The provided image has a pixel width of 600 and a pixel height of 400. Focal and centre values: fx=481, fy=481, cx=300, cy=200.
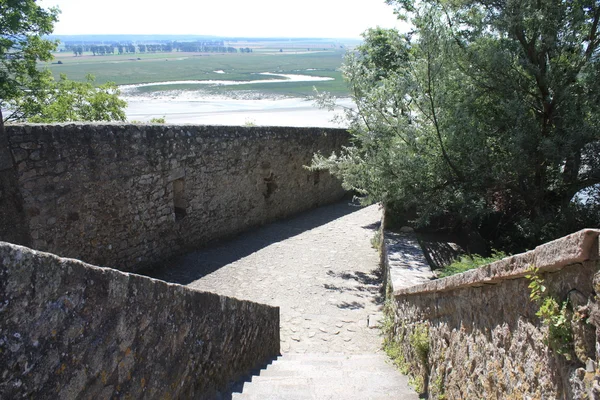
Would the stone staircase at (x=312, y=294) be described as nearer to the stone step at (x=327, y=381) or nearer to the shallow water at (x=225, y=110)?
the stone step at (x=327, y=381)

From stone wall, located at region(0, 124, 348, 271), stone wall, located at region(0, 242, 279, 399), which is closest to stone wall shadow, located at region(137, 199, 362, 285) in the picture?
stone wall, located at region(0, 124, 348, 271)

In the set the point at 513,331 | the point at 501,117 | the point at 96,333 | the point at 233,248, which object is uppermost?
the point at 501,117

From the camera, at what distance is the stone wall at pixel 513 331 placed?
6.56 feet

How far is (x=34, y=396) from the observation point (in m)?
2.06

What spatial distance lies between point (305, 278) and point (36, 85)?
40.6ft

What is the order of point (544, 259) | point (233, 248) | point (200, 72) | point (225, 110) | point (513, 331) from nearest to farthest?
point (544, 259)
point (513, 331)
point (233, 248)
point (225, 110)
point (200, 72)

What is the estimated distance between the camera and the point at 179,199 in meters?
9.39

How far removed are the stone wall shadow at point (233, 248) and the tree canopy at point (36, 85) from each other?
7728 millimetres

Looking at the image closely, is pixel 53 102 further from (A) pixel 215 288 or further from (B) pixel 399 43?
(B) pixel 399 43

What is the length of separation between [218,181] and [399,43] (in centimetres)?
457

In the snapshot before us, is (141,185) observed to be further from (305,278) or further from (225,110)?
(225,110)

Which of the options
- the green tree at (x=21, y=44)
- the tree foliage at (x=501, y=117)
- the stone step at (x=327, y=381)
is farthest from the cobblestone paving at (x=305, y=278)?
the green tree at (x=21, y=44)

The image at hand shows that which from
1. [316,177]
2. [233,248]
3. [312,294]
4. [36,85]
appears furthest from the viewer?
[36,85]

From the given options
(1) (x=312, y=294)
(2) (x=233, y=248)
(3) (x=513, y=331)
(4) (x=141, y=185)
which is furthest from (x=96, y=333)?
(2) (x=233, y=248)
